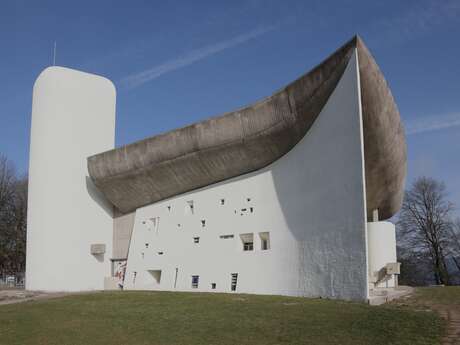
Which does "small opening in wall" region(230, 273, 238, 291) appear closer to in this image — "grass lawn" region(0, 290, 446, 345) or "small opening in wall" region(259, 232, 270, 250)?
"small opening in wall" region(259, 232, 270, 250)

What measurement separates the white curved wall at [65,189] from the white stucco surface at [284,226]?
2518 millimetres

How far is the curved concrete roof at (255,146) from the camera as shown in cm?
1530

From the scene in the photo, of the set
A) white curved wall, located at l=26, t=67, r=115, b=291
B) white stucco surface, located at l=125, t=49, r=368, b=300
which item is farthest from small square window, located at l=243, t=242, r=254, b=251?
white curved wall, located at l=26, t=67, r=115, b=291

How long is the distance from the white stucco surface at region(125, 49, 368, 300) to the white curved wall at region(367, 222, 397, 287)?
9.41ft

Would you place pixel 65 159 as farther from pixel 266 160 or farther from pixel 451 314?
pixel 451 314

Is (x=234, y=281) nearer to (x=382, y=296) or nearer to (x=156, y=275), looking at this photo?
(x=156, y=275)

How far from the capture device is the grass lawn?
895 centimetres

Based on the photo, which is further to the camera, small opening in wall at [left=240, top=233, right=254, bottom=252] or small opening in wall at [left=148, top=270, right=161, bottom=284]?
small opening in wall at [left=148, top=270, right=161, bottom=284]

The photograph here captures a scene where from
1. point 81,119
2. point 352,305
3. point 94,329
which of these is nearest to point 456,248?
point 352,305

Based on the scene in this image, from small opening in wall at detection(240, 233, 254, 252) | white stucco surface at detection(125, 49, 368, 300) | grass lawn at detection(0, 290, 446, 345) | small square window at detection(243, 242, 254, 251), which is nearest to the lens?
grass lawn at detection(0, 290, 446, 345)

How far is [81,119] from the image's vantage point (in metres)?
24.7

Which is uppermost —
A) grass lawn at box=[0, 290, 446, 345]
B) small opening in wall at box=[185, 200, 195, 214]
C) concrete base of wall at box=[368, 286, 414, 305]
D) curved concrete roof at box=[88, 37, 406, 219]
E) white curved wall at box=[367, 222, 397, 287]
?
curved concrete roof at box=[88, 37, 406, 219]

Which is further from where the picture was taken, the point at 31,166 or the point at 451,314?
the point at 31,166

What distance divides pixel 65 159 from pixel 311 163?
44.0ft
